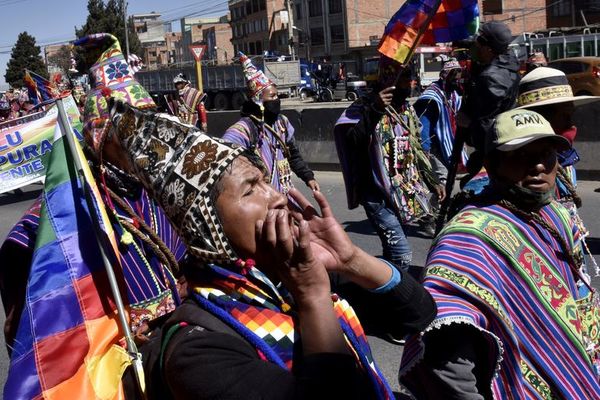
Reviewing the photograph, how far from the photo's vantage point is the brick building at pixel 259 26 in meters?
89.5

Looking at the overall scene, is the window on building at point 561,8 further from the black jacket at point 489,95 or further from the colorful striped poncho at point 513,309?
the colorful striped poncho at point 513,309

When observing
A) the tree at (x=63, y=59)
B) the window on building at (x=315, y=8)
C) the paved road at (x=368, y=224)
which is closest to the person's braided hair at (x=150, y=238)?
the paved road at (x=368, y=224)

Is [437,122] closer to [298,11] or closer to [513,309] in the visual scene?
[513,309]

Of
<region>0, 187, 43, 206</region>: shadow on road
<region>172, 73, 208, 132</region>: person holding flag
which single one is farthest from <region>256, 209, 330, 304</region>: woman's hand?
<region>0, 187, 43, 206</region>: shadow on road

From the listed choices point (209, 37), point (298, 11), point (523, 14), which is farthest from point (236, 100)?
point (209, 37)

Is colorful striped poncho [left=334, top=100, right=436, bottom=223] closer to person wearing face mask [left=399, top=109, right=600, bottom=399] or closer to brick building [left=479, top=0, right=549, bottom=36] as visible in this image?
person wearing face mask [left=399, top=109, right=600, bottom=399]

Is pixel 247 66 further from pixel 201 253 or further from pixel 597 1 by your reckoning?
pixel 597 1

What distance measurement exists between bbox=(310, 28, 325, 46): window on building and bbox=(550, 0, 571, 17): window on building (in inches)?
924

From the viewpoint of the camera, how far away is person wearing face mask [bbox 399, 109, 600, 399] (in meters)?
2.42

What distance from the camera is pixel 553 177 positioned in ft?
9.04

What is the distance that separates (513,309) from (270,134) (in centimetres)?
431

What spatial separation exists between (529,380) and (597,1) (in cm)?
5990

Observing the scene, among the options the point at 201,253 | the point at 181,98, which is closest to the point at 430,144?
the point at 201,253

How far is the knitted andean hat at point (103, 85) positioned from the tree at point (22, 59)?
67.9 meters
